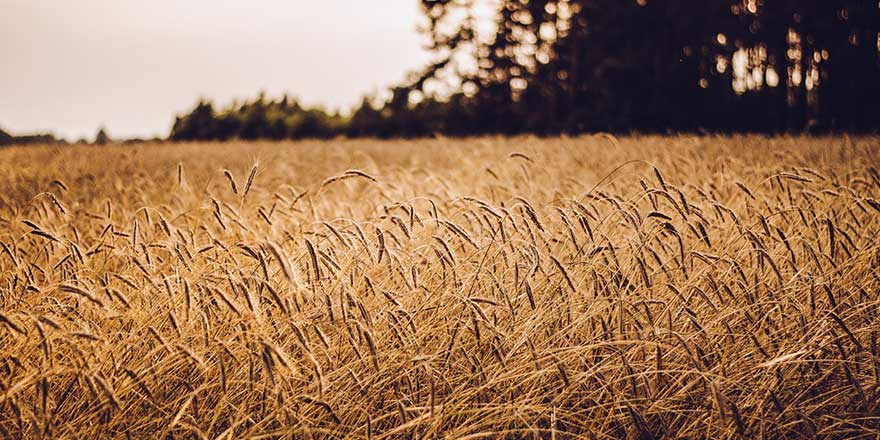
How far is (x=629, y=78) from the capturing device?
1819cm

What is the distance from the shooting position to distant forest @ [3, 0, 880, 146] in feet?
51.6

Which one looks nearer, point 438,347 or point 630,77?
point 438,347

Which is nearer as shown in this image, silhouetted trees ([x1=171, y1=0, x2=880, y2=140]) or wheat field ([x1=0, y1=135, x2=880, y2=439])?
wheat field ([x1=0, y1=135, x2=880, y2=439])

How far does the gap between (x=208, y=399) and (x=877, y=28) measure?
63.9 ft

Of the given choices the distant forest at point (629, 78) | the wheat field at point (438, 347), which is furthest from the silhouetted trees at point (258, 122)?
the wheat field at point (438, 347)

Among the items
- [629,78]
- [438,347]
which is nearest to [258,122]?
[629,78]

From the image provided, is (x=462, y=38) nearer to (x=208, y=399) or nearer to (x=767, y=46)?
(x=767, y=46)

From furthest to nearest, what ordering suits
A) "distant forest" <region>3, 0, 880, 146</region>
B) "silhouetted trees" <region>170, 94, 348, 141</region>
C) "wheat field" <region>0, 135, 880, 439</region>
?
1. "silhouetted trees" <region>170, 94, 348, 141</region>
2. "distant forest" <region>3, 0, 880, 146</region>
3. "wheat field" <region>0, 135, 880, 439</region>

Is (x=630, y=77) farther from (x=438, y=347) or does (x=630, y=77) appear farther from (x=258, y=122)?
(x=438, y=347)

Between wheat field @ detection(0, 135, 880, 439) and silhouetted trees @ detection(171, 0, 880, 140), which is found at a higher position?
silhouetted trees @ detection(171, 0, 880, 140)

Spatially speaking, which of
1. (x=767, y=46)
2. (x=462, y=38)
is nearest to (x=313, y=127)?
(x=462, y=38)

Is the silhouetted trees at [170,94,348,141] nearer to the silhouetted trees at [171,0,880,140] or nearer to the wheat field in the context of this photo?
the silhouetted trees at [171,0,880,140]

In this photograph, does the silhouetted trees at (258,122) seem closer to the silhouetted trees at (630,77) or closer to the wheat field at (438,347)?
the silhouetted trees at (630,77)

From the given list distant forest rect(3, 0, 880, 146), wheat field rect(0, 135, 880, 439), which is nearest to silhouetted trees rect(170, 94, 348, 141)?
distant forest rect(3, 0, 880, 146)
